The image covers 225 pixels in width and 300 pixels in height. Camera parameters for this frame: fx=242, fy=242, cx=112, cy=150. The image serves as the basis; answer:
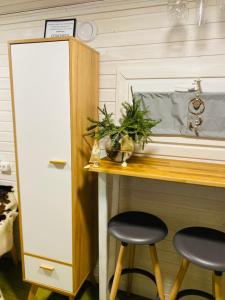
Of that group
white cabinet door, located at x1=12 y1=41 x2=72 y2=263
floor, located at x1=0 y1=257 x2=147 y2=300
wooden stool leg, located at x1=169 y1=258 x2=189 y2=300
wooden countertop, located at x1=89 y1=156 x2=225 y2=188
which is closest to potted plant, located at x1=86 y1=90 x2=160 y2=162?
wooden countertop, located at x1=89 y1=156 x2=225 y2=188

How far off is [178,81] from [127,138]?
1.73 ft

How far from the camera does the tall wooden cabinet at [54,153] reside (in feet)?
4.70

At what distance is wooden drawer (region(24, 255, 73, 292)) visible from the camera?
1648 millimetres

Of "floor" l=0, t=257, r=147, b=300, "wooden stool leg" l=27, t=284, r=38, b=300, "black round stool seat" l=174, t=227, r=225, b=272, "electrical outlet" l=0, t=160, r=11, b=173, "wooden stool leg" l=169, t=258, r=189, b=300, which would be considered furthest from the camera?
"electrical outlet" l=0, t=160, r=11, b=173

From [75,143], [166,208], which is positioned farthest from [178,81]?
[166,208]

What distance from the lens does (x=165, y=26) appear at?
158cm

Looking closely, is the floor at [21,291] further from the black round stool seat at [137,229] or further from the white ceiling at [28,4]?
the white ceiling at [28,4]

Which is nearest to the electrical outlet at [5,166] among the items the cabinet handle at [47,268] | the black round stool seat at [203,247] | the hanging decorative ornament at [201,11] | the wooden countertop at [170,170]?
the cabinet handle at [47,268]

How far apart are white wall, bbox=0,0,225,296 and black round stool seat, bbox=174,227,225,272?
0.29 meters

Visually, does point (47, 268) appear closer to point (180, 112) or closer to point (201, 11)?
point (180, 112)

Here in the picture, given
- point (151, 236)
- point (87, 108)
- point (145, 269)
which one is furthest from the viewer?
point (145, 269)

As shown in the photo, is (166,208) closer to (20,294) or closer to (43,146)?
(43,146)

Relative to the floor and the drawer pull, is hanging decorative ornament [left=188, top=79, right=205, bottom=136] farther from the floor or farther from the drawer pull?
the floor

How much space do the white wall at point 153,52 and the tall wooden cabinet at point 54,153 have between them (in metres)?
0.20
